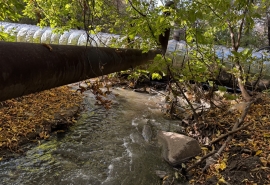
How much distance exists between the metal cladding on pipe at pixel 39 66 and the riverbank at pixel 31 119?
3.03 m

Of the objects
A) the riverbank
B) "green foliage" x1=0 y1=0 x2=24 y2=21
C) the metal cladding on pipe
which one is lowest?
the riverbank

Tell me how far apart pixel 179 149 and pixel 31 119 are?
329 cm

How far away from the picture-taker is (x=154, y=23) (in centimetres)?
383

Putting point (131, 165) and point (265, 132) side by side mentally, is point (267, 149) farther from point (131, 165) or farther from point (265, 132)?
point (131, 165)

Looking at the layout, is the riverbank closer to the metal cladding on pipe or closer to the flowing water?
the flowing water

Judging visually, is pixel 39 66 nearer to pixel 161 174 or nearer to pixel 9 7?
pixel 9 7

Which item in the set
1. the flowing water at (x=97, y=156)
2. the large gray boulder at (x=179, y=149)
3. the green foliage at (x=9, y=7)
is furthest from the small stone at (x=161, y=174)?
the green foliage at (x=9, y=7)

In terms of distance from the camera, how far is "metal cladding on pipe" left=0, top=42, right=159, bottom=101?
1.04 meters

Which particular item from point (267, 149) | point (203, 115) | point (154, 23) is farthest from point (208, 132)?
point (154, 23)

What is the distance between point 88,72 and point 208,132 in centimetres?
390

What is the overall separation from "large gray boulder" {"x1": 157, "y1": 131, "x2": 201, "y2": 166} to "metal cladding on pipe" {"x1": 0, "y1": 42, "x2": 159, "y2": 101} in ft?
9.35

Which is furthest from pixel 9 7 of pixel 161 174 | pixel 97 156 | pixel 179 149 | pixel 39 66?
pixel 179 149

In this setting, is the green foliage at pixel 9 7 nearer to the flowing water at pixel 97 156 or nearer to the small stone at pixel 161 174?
the flowing water at pixel 97 156

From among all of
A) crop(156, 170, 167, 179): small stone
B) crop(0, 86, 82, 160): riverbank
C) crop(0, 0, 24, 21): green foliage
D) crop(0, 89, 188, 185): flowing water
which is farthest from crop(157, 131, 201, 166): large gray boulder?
crop(0, 0, 24, 21): green foliage
